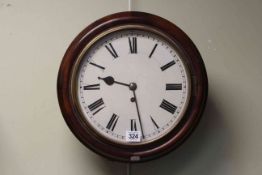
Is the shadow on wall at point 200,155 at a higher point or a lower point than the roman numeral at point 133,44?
lower

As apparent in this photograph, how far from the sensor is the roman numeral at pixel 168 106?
3.42 ft

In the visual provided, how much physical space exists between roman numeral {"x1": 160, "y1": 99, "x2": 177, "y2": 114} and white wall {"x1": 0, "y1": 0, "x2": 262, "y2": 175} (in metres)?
0.19

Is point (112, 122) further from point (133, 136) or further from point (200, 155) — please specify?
point (200, 155)

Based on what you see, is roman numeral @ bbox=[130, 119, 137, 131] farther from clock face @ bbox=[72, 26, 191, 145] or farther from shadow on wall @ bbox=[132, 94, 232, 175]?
shadow on wall @ bbox=[132, 94, 232, 175]

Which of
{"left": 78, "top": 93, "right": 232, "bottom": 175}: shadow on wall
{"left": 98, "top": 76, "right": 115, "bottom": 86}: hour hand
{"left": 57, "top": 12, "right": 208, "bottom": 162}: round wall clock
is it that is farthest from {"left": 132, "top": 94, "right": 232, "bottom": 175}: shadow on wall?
{"left": 98, "top": 76, "right": 115, "bottom": 86}: hour hand

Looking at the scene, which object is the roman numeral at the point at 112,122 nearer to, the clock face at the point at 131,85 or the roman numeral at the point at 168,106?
the clock face at the point at 131,85

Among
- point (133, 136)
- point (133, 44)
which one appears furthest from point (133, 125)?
point (133, 44)

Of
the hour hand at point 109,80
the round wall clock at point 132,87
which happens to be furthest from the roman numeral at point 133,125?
the hour hand at point 109,80

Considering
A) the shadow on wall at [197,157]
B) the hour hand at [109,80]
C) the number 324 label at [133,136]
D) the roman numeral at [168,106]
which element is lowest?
the shadow on wall at [197,157]

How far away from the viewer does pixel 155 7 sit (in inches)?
48.3

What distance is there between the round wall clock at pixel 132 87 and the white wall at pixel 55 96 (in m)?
0.17

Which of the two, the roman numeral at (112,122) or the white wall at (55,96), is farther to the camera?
the white wall at (55,96)

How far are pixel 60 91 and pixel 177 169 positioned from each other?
1.32 feet

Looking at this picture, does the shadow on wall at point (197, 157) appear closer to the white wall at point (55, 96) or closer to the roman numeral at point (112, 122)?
the white wall at point (55, 96)
